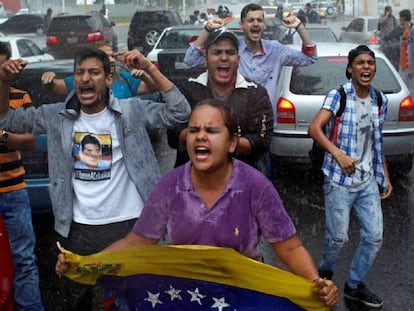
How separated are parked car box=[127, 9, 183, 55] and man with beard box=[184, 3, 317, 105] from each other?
19128 millimetres

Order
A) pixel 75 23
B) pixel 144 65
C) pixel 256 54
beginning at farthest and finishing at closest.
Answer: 1. pixel 75 23
2. pixel 256 54
3. pixel 144 65

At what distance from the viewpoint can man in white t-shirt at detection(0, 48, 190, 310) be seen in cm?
354

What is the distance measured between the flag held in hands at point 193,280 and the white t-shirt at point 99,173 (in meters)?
0.67

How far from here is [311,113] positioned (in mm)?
7512

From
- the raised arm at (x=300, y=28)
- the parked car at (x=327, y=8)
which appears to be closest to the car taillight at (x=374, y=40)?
the raised arm at (x=300, y=28)

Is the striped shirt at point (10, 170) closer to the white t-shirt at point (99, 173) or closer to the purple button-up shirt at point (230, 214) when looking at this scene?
the white t-shirt at point (99, 173)

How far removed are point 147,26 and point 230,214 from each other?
22.5 meters

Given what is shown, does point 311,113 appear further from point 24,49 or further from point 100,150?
point 24,49

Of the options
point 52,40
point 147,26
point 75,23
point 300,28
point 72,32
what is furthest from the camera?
point 147,26

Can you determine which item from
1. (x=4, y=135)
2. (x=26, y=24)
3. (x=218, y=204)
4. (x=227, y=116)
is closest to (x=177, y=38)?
(x=4, y=135)

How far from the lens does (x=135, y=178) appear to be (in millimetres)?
3578

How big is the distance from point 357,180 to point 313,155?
15.2 inches

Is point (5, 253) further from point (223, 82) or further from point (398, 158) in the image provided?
point (398, 158)

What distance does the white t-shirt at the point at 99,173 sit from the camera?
140 inches
